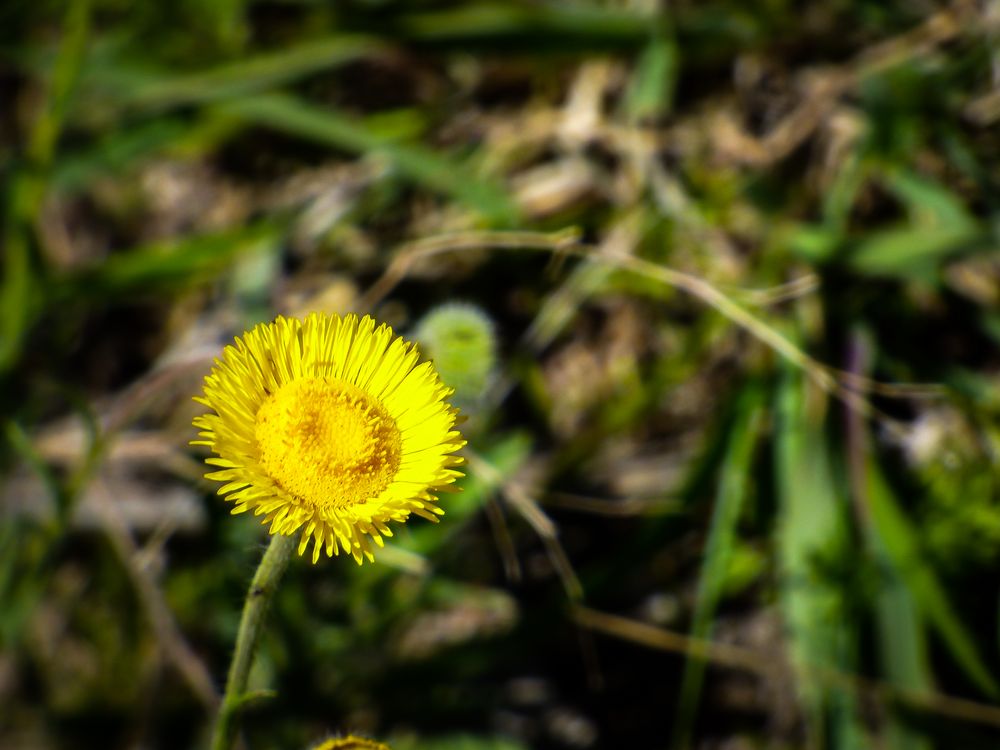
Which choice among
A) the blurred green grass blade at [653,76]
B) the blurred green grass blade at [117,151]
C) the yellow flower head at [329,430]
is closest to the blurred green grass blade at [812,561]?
the blurred green grass blade at [653,76]

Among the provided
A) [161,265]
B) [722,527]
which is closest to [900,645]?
[722,527]

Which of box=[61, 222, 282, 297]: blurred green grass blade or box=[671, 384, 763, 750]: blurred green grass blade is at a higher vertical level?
box=[61, 222, 282, 297]: blurred green grass blade

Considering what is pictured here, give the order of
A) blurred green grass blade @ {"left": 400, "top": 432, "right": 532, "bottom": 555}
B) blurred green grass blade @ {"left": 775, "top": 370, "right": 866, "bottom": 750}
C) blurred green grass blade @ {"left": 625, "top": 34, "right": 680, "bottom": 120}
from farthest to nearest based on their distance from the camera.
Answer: blurred green grass blade @ {"left": 625, "top": 34, "right": 680, "bottom": 120} → blurred green grass blade @ {"left": 775, "top": 370, "right": 866, "bottom": 750} → blurred green grass blade @ {"left": 400, "top": 432, "right": 532, "bottom": 555}

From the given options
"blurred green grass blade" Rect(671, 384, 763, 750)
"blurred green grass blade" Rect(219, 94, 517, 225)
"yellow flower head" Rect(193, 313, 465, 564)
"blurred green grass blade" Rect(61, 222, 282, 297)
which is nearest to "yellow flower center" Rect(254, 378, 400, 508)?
"yellow flower head" Rect(193, 313, 465, 564)

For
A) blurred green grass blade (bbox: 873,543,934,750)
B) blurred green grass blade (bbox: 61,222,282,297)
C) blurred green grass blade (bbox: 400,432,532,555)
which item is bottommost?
blurred green grass blade (bbox: 873,543,934,750)

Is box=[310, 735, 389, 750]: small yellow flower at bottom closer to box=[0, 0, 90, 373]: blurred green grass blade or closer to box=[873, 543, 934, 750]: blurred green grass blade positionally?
box=[873, 543, 934, 750]: blurred green grass blade

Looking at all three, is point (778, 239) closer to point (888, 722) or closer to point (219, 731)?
point (888, 722)
